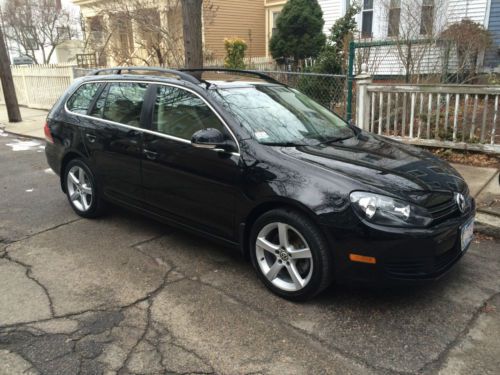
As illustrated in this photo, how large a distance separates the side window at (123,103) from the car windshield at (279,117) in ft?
2.98

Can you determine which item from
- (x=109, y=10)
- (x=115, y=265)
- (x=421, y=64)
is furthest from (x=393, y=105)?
(x=109, y=10)

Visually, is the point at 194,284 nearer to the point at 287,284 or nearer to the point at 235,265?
the point at 235,265

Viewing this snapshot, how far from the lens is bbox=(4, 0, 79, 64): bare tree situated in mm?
32875

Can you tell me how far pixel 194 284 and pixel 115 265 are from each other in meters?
0.84

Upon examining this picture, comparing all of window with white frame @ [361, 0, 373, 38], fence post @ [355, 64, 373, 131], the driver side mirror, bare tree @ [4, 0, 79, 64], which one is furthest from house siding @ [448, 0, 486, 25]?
bare tree @ [4, 0, 79, 64]

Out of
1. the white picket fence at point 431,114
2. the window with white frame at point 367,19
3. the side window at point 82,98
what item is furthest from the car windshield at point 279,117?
the window with white frame at point 367,19

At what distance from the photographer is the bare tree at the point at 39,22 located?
32875 mm

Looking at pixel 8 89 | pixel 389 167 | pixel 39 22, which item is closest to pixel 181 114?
pixel 389 167

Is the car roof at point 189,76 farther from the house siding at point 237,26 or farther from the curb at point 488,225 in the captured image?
the house siding at point 237,26

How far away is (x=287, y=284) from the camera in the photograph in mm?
3408

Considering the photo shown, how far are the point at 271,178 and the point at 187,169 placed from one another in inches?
34.5

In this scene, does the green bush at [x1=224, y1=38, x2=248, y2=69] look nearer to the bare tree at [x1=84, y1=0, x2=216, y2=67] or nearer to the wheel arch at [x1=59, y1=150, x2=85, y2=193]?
the bare tree at [x1=84, y1=0, x2=216, y2=67]

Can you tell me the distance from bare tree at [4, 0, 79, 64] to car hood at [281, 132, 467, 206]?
34699 mm

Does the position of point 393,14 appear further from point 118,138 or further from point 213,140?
point 213,140
